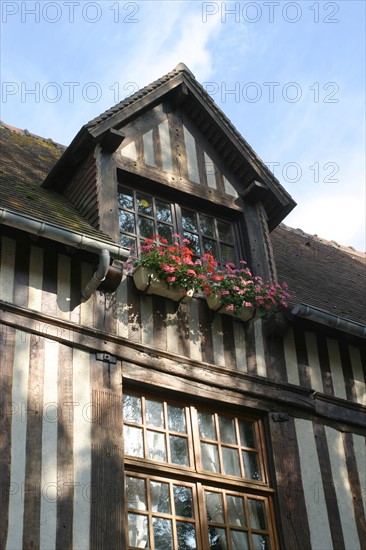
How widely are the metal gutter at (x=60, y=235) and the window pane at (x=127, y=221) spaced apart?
927 millimetres

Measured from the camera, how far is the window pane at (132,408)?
7121 mm

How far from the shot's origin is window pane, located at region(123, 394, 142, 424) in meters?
7.12

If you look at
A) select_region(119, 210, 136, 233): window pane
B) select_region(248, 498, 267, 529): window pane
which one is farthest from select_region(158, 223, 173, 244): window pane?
select_region(248, 498, 267, 529): window pane

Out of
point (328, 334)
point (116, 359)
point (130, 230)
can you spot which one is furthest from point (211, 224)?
point (116, 359)

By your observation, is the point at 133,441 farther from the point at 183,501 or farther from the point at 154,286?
the point at 154,286

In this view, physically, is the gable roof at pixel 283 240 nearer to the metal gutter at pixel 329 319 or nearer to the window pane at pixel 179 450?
the metal gutter at pixel 329 319

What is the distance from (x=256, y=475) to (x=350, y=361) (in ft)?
5.92

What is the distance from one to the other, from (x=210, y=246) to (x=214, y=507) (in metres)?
2.72

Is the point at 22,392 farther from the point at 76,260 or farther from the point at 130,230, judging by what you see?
the point at 130,230

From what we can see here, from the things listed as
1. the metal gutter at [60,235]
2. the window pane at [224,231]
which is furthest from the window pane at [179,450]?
the window pane at [224,231]

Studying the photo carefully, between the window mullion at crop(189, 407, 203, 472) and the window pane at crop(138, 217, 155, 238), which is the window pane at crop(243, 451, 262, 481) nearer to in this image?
the window mullion at crop(189, 407, 203, 472)

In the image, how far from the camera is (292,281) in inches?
387

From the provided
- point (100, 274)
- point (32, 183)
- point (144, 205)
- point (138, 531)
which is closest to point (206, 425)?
point (138, 531)

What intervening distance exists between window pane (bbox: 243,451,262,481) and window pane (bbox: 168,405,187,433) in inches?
23.7
